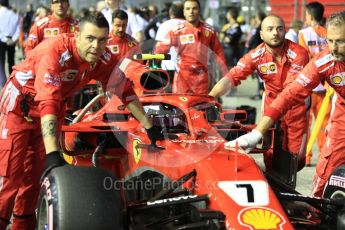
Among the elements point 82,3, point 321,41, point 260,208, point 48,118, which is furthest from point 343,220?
point 82,3

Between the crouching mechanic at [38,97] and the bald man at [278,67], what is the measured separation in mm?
1877

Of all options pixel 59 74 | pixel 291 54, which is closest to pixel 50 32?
pixel 291 54

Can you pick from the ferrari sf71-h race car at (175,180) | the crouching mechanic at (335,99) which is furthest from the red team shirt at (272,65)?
the crouching mechanic at (335,99)

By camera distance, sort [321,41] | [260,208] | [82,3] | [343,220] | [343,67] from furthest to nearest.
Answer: [82,3] < [321,41] < [343,67] < [343,220] < [260,208]

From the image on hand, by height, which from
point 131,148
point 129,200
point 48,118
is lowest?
point 129,200

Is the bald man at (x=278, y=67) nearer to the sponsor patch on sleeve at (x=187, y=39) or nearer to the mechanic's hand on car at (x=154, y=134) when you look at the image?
the mechanic's hand on car at (x=154, y=134)

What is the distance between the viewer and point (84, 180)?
4742 mm

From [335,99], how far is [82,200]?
2.57 metres

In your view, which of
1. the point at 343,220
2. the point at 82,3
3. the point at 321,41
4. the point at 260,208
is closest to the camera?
the point at 260,208

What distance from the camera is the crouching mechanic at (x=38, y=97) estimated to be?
5.27 metres

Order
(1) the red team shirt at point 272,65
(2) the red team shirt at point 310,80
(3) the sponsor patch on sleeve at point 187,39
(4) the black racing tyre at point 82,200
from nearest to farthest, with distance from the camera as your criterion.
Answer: (4) the black racing tyre at point 82,200, (2) the red team shirt at point 310,80, (1) the red team shirt at point 272,65, (3) the sponsor patch on sleeve at point 187,39

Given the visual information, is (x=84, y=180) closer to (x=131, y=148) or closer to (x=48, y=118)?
(x=48, y=118)

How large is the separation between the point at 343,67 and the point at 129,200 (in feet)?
6.25

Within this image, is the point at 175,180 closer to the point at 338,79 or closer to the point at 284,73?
the point at 338,79
